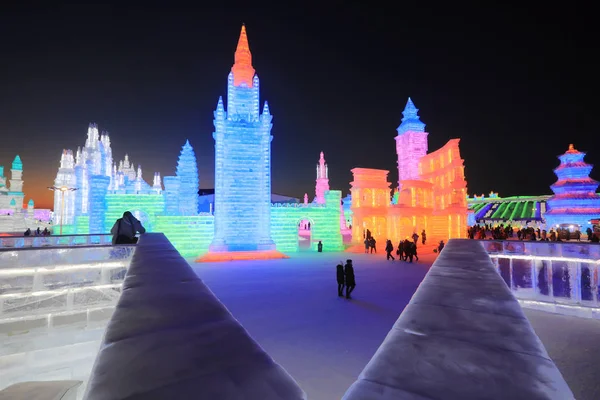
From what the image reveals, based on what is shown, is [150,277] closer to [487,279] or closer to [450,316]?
[450,316]

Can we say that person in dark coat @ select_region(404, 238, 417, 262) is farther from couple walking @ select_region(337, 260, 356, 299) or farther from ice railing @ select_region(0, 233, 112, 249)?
ice railing @ select_region(0, 233, 112, 249)

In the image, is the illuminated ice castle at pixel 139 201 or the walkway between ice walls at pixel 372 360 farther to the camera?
the illuminated ice castle at pixel 139 201

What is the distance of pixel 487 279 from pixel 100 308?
21.8 ft

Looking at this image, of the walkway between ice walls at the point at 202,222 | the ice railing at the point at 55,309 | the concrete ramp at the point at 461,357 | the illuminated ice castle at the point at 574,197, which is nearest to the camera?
the concrete ramp at the point at 461,357

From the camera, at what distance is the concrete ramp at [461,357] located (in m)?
1.01

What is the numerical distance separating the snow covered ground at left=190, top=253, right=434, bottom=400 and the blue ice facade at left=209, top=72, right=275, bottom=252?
597cm

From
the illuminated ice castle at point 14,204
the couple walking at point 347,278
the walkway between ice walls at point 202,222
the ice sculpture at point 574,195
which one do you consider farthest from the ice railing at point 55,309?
the illuminated ice castle at point 14,204

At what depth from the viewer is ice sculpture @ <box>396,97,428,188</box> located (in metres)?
29.1

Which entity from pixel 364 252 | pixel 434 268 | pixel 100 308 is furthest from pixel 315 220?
pixel 434 268

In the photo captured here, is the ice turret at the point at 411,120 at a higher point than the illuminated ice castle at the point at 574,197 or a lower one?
higher

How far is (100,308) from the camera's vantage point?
563 centimetres

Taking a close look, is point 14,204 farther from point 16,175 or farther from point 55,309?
point 55,309

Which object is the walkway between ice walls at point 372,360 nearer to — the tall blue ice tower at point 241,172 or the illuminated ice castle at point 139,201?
the tall blue ice tower at point 241,172

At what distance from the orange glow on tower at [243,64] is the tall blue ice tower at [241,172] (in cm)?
7
